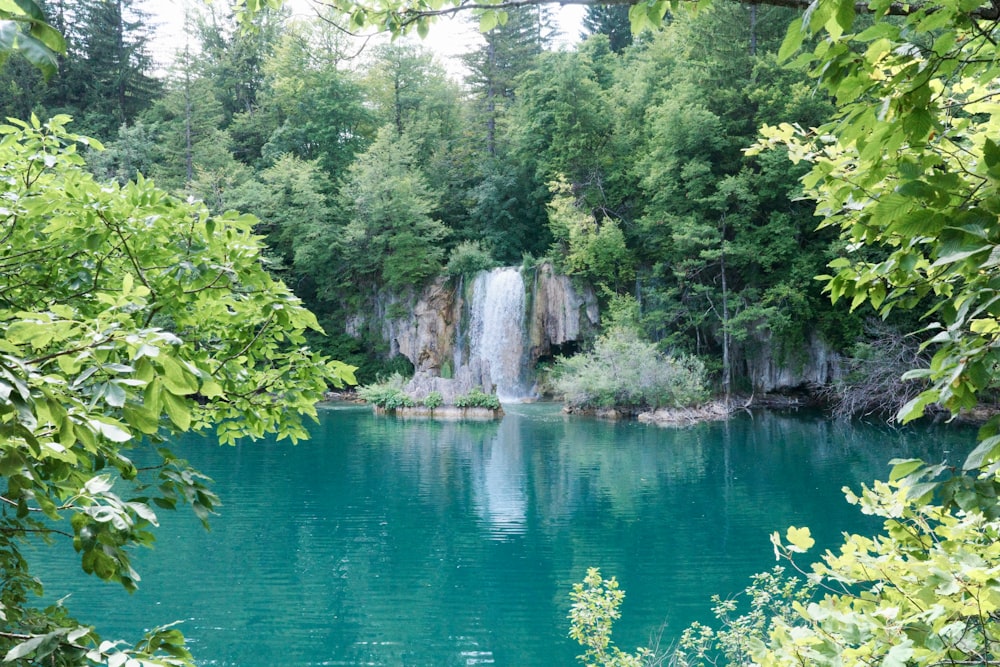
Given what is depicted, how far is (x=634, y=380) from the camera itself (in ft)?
61.0

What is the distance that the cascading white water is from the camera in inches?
938

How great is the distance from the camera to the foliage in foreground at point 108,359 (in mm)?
1188

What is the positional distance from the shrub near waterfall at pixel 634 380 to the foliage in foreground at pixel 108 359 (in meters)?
15.8

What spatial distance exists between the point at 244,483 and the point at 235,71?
2721 centimetres

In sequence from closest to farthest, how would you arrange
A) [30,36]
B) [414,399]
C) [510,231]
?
1. [30,36]
2. [414,399]
3. [510,231]

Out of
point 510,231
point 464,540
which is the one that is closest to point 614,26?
point 510,231

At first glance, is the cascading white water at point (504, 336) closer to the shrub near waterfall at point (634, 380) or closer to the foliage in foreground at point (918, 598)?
the shrub near waterfall at point (634, 380)

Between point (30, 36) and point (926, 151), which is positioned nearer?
point (30, 36)

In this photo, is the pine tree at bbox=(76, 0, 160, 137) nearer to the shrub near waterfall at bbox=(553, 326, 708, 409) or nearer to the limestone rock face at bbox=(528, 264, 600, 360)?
the limestone rock face at bbox=(528, 264, 600, 360)

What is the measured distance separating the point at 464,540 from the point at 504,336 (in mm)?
15745

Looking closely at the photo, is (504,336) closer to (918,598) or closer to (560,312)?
(560,312)

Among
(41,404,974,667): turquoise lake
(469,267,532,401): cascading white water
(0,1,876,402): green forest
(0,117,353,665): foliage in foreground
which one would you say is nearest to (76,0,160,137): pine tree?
(0,1,876,402): green forest

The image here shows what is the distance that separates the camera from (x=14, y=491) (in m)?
1.29

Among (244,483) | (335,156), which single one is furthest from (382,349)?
(244,483)
